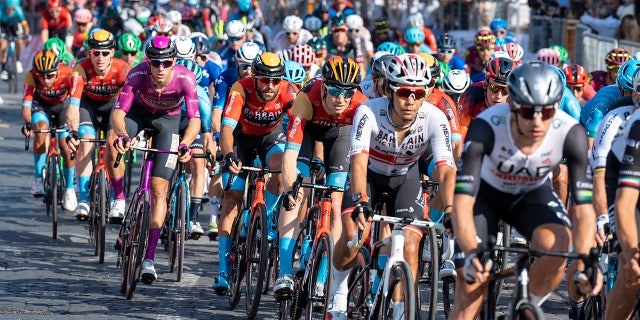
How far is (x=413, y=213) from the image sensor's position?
8555mm

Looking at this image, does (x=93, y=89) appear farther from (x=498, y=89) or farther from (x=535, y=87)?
(x=535, y=87)

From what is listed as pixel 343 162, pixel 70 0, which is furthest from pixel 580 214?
pixel 70 0

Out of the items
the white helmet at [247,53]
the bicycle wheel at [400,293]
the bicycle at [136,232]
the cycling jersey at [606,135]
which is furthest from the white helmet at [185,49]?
the bicycle wheel at [400,293]

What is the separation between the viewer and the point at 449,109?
34.8 feet

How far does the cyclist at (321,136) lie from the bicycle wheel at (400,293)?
1620 millimetres

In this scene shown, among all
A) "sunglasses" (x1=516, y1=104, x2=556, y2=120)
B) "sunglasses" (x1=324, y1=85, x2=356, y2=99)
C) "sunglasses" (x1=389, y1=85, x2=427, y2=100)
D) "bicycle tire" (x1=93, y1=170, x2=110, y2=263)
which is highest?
"sunglasses" (x1=516, y1=104, x2=556, y2=120)

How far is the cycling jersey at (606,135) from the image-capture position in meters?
8.37

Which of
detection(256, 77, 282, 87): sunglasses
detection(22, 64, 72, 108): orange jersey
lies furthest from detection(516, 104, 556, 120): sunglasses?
detection(22, 64, 72, 108): orange jersey

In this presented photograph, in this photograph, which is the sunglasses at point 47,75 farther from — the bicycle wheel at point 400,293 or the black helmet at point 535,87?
the black helmet at point 535,87

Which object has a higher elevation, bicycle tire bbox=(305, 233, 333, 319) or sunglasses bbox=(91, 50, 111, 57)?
sunglasses bbox=(91, 50, 111, 57)

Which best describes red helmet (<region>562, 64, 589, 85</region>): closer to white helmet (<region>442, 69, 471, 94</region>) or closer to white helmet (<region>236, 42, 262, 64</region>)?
white helmet (<region>442, 69, 471, 94</region>)

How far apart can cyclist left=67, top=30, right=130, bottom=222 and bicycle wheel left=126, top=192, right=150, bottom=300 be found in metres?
2.60

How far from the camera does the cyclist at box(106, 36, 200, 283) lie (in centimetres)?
1101

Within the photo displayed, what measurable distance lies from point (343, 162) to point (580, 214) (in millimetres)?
3500
